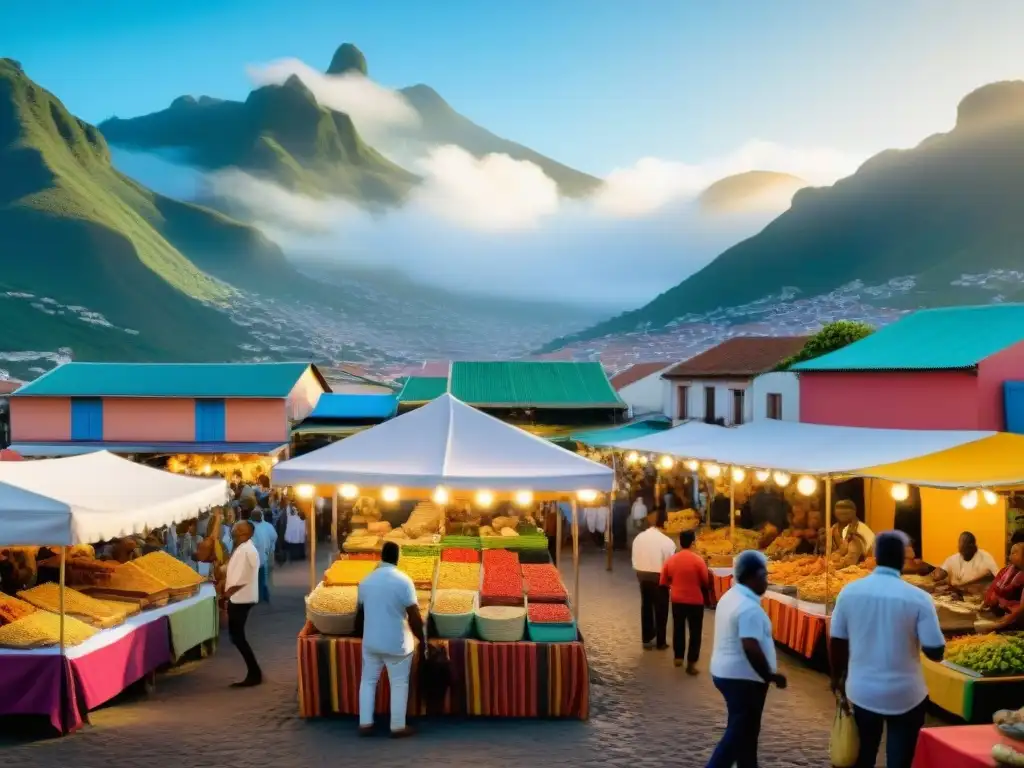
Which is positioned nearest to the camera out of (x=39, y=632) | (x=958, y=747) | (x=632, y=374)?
(x=958, y=747)

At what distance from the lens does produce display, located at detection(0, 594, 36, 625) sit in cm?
741

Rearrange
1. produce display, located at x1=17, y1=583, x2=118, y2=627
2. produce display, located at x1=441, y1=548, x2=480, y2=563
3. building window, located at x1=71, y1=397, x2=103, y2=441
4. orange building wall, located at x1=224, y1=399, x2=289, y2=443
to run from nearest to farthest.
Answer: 1. produce display, located at x1=17, y1=583, x2=118, y2=627
2. produce display, located at x1=441, y1=548, x2=480, y2=563
3. building window, located at x1=71, y1=397, x2=103, y2=441
4. orange building wall, located at x1=224, y1=399, x2=289, y2=443

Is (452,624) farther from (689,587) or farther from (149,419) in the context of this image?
(149,419)

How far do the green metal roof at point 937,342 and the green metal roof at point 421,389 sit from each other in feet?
43.4

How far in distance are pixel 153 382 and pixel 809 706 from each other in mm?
27119

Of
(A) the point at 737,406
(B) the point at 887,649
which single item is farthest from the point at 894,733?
(A) the point at 737,406

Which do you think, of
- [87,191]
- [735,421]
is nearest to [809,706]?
[735,421]

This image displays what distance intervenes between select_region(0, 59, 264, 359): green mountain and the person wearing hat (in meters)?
84.5

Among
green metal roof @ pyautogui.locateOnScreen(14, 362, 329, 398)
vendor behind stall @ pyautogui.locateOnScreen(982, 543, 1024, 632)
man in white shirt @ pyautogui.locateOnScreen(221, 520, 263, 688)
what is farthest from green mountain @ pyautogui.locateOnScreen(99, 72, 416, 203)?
vendor behind stall @ pyautogui.locateOnScreen(982, 543, 1024, 632)

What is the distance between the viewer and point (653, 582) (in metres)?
9.92

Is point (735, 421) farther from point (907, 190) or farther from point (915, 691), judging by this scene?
point (907, 190)

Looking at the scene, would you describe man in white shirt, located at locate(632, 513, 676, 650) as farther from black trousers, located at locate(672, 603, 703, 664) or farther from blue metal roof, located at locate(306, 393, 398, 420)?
blue metal roof, located at locate(306, 393, 398, 420)

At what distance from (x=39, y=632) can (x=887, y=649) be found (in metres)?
6.44

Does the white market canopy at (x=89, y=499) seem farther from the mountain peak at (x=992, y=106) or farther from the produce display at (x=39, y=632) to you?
the mountain peak at (x=992, y=106)
